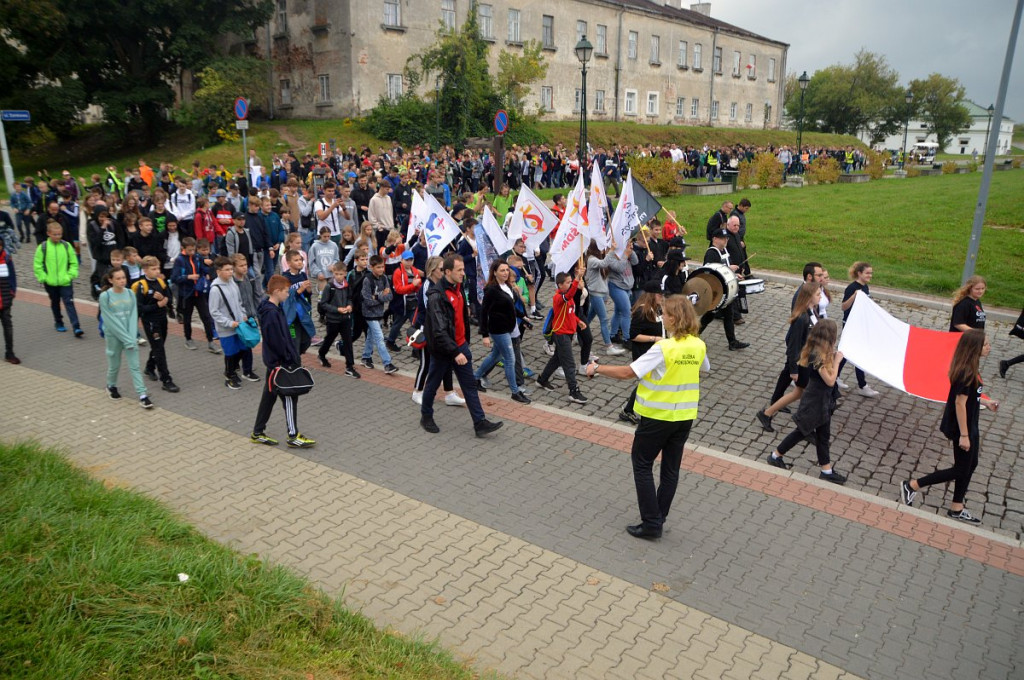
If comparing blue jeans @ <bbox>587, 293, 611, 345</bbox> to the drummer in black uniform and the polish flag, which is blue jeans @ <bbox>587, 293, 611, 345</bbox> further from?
the polish flag

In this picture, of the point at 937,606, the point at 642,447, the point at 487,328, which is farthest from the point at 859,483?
the point at 487,328

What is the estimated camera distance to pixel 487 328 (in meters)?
8.76

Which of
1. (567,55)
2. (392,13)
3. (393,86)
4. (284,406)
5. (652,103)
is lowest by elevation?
(284,406)

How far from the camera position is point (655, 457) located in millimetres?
5812

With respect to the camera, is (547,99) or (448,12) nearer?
(448,12)

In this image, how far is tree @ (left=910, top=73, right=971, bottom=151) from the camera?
85.8 m

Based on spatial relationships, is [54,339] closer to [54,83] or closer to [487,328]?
[487,328]

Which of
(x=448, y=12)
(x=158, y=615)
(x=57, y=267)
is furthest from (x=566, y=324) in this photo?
(x=448, y=12)

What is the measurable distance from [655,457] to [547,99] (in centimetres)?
4552

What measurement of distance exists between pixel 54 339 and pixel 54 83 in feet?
97.7

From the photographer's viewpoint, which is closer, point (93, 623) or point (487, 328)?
point (93, 623)

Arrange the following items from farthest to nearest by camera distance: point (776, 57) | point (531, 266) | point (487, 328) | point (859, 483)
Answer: point (776, 57) < point (531, 266) < point (487, 328) < point (859, 483)

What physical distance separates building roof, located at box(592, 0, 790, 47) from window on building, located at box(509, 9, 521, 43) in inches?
316

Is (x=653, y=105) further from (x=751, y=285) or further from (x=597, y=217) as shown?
(x=597, y=217)
